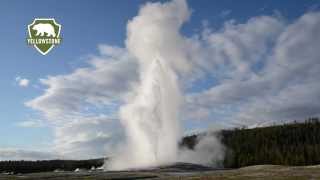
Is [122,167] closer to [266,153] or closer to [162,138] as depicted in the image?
[162,138]

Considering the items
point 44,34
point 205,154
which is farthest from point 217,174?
point 205,154

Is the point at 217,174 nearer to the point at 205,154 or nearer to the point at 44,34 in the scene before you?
the point at 44,34

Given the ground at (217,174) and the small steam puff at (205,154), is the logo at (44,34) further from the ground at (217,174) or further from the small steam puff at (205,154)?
the small steam puff at (205,154)

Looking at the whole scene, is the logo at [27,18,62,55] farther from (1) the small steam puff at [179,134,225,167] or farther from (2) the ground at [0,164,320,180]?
(1) the small steam puff at [179,134,225,167]

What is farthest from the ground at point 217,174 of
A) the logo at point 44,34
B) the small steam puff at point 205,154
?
the small steam puff at point 205,154

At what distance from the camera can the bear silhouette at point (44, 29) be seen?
57.1m

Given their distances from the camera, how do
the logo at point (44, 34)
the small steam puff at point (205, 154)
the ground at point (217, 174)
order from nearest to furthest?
the logo at point (44, 34)
the ground at point (217, 174)
the small steam puff at point (205, 154)

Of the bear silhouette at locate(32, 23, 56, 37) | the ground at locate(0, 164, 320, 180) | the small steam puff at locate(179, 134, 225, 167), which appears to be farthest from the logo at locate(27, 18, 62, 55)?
the small steam puff at locate(179, 134, 225, 167)

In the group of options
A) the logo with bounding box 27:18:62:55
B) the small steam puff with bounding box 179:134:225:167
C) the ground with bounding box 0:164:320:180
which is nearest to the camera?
the logo with bounding box 27:18:62:55

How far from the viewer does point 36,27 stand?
57.2m

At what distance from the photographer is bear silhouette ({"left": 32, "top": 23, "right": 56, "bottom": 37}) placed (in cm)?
5706

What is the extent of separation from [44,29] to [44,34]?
0.53 metres

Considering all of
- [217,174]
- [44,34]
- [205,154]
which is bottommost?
[217,174]

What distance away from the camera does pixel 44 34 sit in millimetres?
57688
